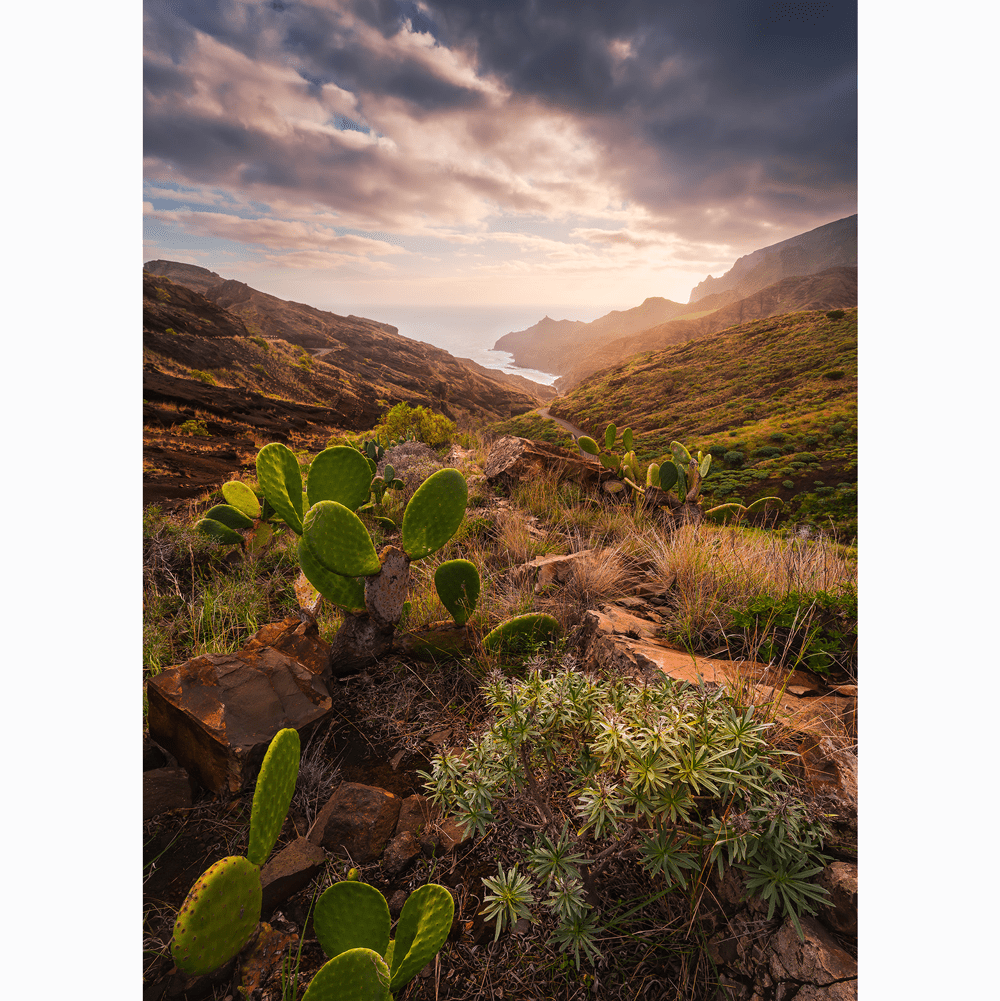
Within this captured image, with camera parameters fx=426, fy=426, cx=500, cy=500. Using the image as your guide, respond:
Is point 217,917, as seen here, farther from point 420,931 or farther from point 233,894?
point 420,931

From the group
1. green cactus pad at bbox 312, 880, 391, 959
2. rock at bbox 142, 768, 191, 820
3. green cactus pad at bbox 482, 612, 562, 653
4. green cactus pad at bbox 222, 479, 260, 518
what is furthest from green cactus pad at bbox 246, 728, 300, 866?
green cactus pad at bbox 222, 479, 260, 518

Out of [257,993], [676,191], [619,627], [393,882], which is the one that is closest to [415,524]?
[619,627]

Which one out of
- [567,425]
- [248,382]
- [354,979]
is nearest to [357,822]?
[354,979]

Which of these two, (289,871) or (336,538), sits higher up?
(336,538)

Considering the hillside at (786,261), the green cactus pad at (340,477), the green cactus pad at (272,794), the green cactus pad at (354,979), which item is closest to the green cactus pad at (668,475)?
the green cactus pad at (340,477)

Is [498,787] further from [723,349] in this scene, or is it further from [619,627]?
[723,349]

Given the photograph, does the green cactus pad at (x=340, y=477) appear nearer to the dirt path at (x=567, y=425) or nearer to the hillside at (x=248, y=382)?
the hillside at (x=248, y=382)

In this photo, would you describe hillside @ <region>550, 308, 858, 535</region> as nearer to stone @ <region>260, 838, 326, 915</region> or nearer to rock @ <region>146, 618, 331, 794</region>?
rock @ <region>146, 618, 331, 794</region>

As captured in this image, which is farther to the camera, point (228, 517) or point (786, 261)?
point (786, 261)
